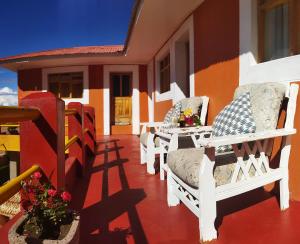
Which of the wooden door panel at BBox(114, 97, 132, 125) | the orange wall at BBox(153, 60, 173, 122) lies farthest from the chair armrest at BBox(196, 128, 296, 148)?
the wooden door panel at BBox(114, 97, 132, 125)

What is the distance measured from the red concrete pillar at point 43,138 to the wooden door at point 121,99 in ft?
29.9

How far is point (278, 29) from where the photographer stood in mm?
2990

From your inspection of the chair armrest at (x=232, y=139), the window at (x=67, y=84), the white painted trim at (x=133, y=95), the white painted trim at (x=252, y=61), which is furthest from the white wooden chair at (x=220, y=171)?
the window at (x=67, y=84)

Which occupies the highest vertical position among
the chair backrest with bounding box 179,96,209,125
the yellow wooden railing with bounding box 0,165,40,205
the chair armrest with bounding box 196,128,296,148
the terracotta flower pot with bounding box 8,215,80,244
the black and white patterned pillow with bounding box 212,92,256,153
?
the chair backrest with bounding box 179,96,209,125

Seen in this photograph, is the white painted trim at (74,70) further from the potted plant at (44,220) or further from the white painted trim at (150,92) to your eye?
the potted plant at (44,220)

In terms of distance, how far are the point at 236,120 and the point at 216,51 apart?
6.49 ft

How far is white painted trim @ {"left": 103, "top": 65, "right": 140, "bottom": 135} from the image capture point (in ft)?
34.0

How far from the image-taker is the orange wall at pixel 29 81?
1100cm

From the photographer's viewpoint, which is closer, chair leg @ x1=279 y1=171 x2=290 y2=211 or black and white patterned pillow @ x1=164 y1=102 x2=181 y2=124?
chair leg @ x1=279 y1=171 x2=290 y2=211

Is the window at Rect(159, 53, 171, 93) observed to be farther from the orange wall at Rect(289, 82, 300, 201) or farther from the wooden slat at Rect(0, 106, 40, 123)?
the wooden slat at Rect(0, 106, 40, 123)

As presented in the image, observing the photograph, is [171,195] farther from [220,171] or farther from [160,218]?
[220,171]

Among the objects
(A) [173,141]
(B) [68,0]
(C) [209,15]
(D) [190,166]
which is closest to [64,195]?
(D) [190,166]

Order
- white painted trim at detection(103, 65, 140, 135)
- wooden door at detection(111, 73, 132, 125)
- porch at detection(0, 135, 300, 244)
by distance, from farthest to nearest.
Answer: wooden door at detection(111, 73, 132, 125) < white painted trim at detection(103, 65, 140, 135) < porch at detection(0, 135, 300, 244)

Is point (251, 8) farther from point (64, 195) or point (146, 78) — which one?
point (146, 78)
